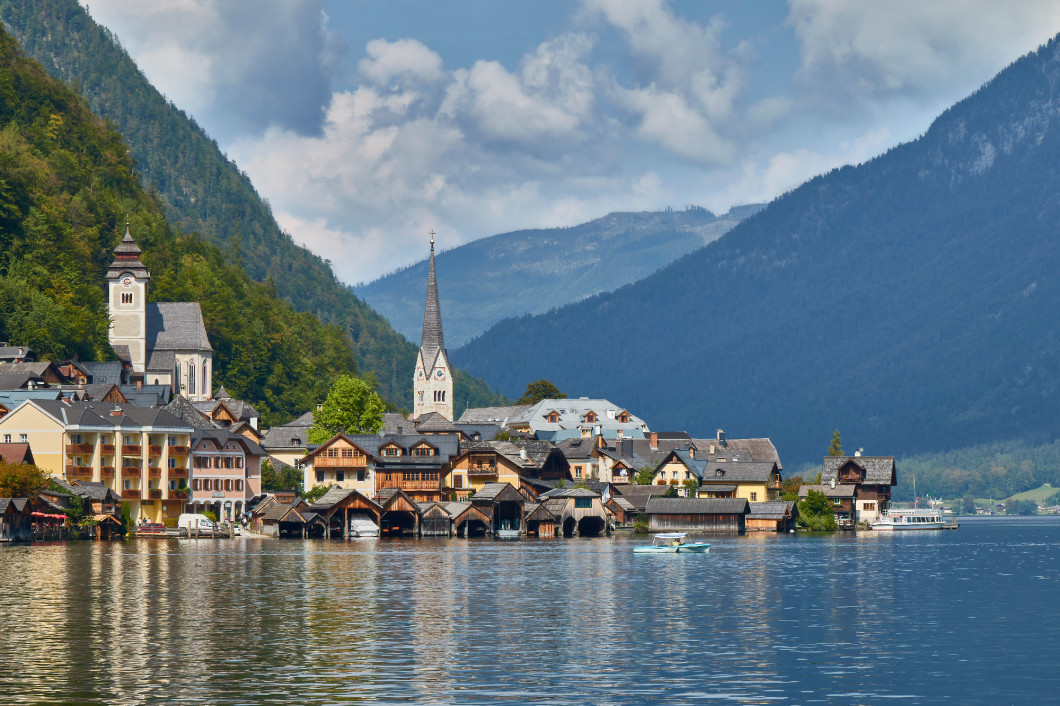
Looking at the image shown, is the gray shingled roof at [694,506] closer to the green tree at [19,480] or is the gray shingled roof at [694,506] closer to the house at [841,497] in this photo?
the house at [841,497]

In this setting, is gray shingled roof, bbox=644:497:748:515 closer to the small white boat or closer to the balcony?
the small white boat

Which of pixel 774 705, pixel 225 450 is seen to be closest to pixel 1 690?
pixel 774 705

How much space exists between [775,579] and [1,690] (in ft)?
164

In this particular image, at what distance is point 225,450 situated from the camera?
152 m

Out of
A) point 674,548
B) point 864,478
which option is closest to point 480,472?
point 674,548

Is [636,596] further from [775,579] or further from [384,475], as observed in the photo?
[384,475]

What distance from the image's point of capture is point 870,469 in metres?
188

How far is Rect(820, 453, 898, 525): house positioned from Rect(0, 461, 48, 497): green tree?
9954 centimetres

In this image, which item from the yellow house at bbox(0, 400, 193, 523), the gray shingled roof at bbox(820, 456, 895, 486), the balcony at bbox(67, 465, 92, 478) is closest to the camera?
the yellow house at bbox(0, 400, 193, 523)

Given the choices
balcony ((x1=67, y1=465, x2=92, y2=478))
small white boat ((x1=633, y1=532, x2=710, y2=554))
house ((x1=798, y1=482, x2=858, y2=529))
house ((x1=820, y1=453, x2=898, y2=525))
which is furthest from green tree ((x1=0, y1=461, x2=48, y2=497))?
house ((x1=820, y1=453, x2=898, y2=525))

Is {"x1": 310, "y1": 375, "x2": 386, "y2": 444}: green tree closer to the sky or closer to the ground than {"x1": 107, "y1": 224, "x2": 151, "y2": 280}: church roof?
closer to the ground

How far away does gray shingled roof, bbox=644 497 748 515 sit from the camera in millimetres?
160875

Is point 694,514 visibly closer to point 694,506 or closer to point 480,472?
point 694,506

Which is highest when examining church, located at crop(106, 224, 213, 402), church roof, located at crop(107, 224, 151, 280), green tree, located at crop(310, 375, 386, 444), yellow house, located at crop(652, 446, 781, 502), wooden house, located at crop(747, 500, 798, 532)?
church roof, located at crop(107, 224, 151, 280)
